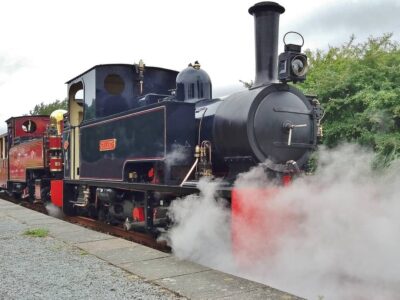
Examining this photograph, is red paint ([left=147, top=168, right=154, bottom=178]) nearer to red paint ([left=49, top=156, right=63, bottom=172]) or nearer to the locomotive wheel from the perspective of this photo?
red paint ([left=49, top=156, right=63, bottom=172])

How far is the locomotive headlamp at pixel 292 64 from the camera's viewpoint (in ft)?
16.5

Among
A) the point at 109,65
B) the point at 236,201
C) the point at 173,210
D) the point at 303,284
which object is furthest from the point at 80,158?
the point at 303,284

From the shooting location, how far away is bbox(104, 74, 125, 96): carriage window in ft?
24.6

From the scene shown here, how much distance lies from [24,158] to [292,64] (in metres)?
9.69

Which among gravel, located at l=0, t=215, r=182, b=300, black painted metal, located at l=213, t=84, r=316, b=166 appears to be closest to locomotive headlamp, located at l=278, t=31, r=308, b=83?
black painted metal, located at l=213, t=84, r=316, b=166

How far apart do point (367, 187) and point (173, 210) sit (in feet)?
7.82

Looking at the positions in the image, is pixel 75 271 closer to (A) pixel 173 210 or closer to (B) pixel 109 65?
(A) pixel 173 210

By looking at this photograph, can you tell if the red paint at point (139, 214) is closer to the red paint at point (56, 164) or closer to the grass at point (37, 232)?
the grass at point (37, 232)

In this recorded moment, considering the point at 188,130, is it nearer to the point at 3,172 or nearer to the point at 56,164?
the point at 56,164

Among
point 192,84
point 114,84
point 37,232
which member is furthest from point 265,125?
point 37,232

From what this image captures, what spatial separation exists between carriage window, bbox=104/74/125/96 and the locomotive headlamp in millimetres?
3310

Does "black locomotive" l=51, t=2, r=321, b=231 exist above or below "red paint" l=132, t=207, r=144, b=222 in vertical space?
above

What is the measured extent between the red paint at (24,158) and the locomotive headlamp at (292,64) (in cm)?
757

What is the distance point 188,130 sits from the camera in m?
5.70
